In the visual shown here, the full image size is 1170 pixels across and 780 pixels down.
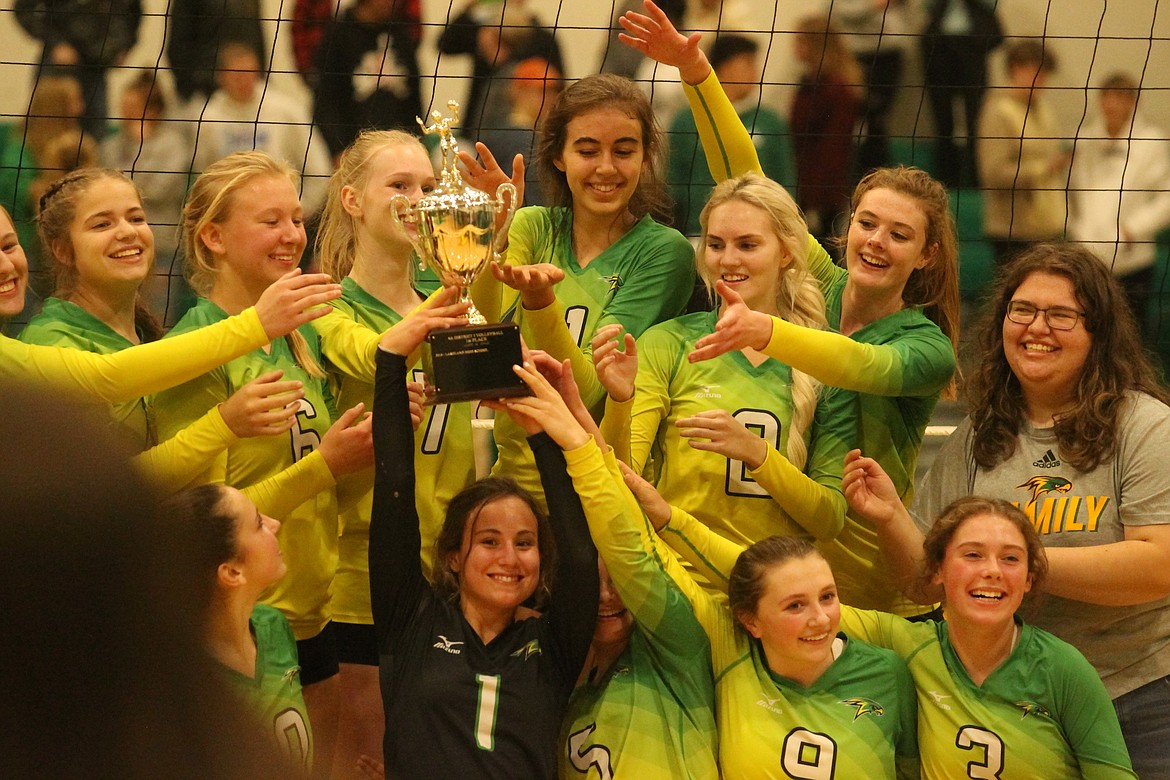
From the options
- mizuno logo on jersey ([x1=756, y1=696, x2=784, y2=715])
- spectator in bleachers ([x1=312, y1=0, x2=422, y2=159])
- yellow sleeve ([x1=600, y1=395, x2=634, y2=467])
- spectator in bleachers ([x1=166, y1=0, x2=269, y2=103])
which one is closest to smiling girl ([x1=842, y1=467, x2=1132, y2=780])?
mizuno logo on jersey ([x1=756, y1=696, x2=784, y2=715])

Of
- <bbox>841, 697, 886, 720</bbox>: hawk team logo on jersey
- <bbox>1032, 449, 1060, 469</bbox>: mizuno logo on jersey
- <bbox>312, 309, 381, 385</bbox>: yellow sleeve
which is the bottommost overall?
<bbox>841, 697, 886, 720</bbox>: hawk team logo on jersey

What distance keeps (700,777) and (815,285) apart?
135 cm

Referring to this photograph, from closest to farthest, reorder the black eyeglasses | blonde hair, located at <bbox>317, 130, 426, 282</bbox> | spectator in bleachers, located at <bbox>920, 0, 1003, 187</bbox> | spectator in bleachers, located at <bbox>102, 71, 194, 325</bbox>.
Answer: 1. the black eyeglasses
2. blonde hair, located at <bbox>317, 130, 426, 282</bbox>
3. spectator in bleachers, located at <bbox>102, 71, 194, 325</bbox>
4. spectator in bleachers, located at <bbox>920, 0, 1003, 187</bbox>

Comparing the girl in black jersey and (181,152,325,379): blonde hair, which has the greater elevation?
(181,152,325,379): blonde hair

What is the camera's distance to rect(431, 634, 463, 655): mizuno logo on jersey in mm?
3178

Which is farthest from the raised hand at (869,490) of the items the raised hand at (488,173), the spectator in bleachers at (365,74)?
the spectator in bleachers at (365,74)

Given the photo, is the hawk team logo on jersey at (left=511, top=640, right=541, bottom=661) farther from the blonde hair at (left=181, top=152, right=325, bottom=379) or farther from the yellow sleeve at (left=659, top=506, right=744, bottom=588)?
the blonde hair at (left=181, top=152, right=325, bottom=379)

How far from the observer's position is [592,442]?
3.10m

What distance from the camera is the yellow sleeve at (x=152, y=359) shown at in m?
3.12

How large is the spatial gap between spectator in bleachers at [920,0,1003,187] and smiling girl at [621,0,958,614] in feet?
6.57

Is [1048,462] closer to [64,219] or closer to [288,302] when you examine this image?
[288,302]

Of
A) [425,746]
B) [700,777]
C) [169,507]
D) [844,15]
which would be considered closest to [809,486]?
[700,777]

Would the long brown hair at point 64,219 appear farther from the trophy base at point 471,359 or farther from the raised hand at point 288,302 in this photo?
the trophy base at point 471,359

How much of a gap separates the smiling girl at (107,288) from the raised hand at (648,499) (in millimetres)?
809
